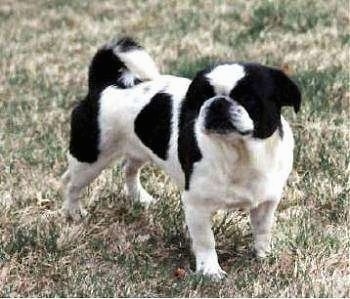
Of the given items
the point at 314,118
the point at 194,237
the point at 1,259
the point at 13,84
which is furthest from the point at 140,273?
the point at 13,84

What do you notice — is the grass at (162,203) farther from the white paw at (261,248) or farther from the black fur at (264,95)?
the black fur at (264,95)

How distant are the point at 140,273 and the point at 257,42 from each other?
600 centimetres

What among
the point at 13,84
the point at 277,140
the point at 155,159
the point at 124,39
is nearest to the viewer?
the point at 277,140

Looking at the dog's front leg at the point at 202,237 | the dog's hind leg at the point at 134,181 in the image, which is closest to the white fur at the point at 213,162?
the dog's front leg at the point at 202,237

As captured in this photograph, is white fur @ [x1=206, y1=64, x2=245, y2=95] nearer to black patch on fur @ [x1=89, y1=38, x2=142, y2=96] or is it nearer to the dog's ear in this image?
the dog's ear

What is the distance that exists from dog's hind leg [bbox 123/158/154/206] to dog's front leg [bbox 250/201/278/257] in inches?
37.2

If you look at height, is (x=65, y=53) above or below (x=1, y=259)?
below

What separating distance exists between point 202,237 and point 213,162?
43 cm

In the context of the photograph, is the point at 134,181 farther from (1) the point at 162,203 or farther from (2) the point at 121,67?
(2) the point at 121,67

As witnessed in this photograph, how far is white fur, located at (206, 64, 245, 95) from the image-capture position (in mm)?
3637

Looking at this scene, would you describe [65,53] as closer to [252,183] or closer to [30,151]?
[30,151]

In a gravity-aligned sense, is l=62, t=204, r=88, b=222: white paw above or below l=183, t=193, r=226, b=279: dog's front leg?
below

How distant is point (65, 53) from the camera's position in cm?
1009

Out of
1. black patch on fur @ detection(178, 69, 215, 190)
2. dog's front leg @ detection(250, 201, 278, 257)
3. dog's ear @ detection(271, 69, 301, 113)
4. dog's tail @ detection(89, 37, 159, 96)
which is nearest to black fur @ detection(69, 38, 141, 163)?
dog's tail @ detection(89, 37, 159, 96)
